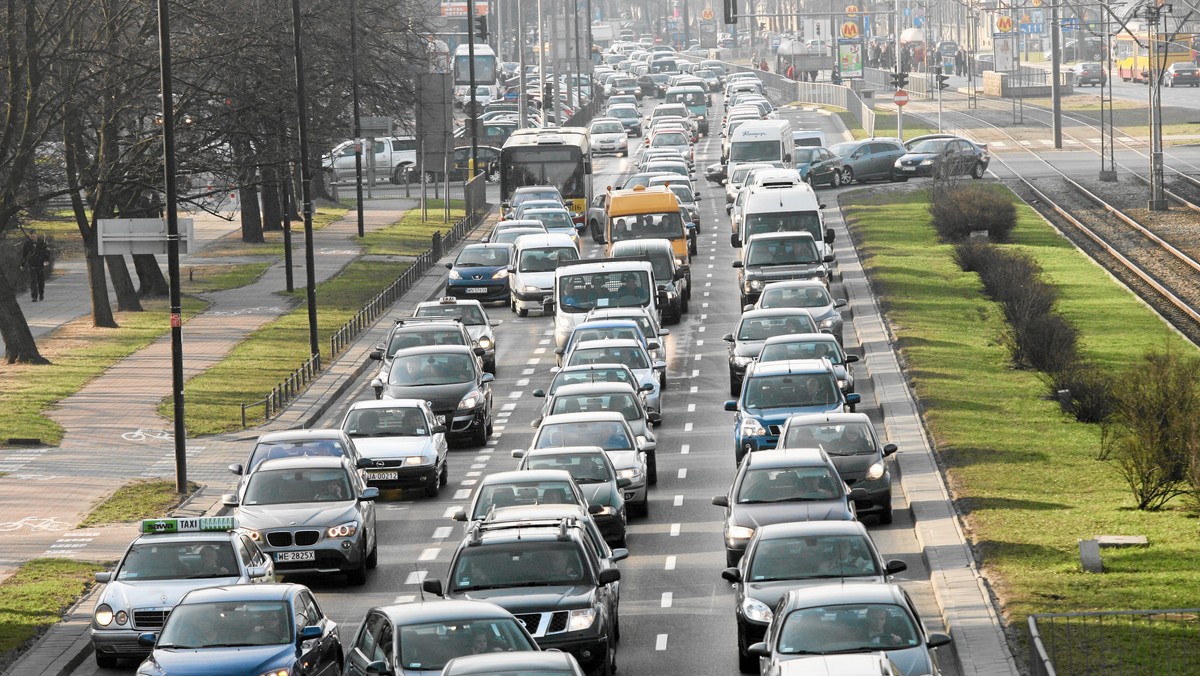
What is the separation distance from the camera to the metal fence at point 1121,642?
52.2 ft

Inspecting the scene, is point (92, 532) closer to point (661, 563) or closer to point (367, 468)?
point (367, 468)

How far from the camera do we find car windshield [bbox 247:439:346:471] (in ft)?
84.5

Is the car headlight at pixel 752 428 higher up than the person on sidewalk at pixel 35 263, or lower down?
lower down

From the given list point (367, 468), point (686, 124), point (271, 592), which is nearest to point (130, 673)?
point (271, 592)

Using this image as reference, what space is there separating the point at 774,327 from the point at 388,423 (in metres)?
9.17

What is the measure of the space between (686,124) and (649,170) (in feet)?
86.0

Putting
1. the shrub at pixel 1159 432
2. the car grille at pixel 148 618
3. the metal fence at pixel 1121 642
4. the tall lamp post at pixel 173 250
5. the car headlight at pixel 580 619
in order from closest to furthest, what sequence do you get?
the metal fence at pixel 1121 642
the car headlight at pixel 580 619
the car grille at pixel 148 618
the shrub at pixel 1159 432
the tall lamp post at pixel 173 250

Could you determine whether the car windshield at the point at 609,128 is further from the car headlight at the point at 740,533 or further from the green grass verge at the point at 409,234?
the car headlight at the point at 740,533

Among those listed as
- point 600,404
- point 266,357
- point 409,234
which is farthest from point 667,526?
point 409,234

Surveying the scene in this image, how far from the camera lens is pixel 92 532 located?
2575cm

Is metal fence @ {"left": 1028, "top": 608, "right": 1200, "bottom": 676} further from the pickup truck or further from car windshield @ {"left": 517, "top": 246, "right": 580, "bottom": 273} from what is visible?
the pickup truck

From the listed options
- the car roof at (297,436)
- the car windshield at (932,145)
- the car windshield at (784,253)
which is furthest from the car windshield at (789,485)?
the car windshield at (932,145)

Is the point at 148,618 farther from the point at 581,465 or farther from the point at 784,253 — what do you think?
the point at 784,253

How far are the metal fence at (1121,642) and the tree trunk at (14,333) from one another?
28.6 metres
